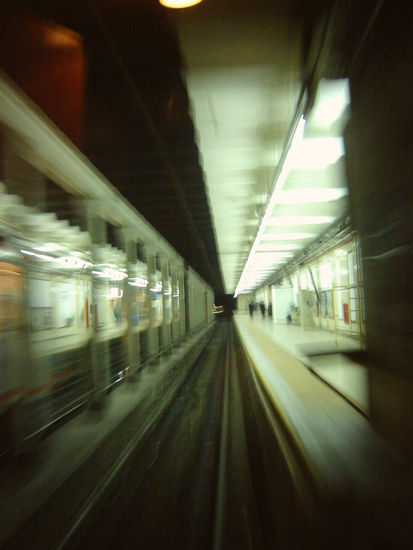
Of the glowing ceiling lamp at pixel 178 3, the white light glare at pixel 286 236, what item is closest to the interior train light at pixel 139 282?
the white light glare at pixel 286 236

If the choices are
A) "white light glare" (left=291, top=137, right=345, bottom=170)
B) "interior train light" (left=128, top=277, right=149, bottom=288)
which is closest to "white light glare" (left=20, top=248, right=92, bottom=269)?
"interior train light" (left=128, top=277, right=149, bottom=288)

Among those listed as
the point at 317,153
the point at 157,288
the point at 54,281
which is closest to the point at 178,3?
the point at 54,281

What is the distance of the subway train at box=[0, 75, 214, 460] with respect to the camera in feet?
14.1

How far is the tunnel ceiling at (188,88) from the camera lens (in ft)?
12.6

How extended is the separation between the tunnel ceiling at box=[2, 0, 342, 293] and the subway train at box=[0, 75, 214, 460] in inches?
35.9

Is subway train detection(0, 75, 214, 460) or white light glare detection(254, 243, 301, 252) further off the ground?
white light glare detection(254, 243, 301, 252)

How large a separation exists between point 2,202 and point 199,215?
26.3 ft

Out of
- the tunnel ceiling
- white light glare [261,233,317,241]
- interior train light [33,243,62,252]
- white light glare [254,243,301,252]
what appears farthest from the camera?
white light glare [254,243,301,252]

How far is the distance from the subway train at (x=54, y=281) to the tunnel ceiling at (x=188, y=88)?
0.91 m

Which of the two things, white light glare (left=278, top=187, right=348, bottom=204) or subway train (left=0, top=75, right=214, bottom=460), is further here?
white light glare (left=278, top=187, right=348, bottom=204)

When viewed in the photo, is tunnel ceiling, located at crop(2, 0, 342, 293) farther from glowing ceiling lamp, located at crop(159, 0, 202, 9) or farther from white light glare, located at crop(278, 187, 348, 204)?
white light glare, located at crop(278, 187, 348, 204)

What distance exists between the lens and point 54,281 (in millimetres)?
5340

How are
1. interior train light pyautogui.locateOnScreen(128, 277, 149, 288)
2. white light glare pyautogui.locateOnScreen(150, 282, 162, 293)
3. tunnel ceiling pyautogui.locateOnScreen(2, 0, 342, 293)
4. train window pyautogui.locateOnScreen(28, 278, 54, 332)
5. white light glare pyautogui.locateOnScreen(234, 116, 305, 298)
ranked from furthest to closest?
A: white light glare pyautogui.locateOnScreen(150, 282, 162, 293) → interior train light pyautogui.locateOnScreen(128, 277, 149, 288) → white light glare pyautogui.locateOnScreen(234, 116, 305, 298) → train window pyautogui.locateOnScreen(28, 278, 54, 332) → tunnel ceiling pyautogui.locateOnScreen(2, 0, 342, 293)

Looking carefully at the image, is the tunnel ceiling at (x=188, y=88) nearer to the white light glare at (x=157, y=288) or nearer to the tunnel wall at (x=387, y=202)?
the tunnel wall at (x=387, y=202)
